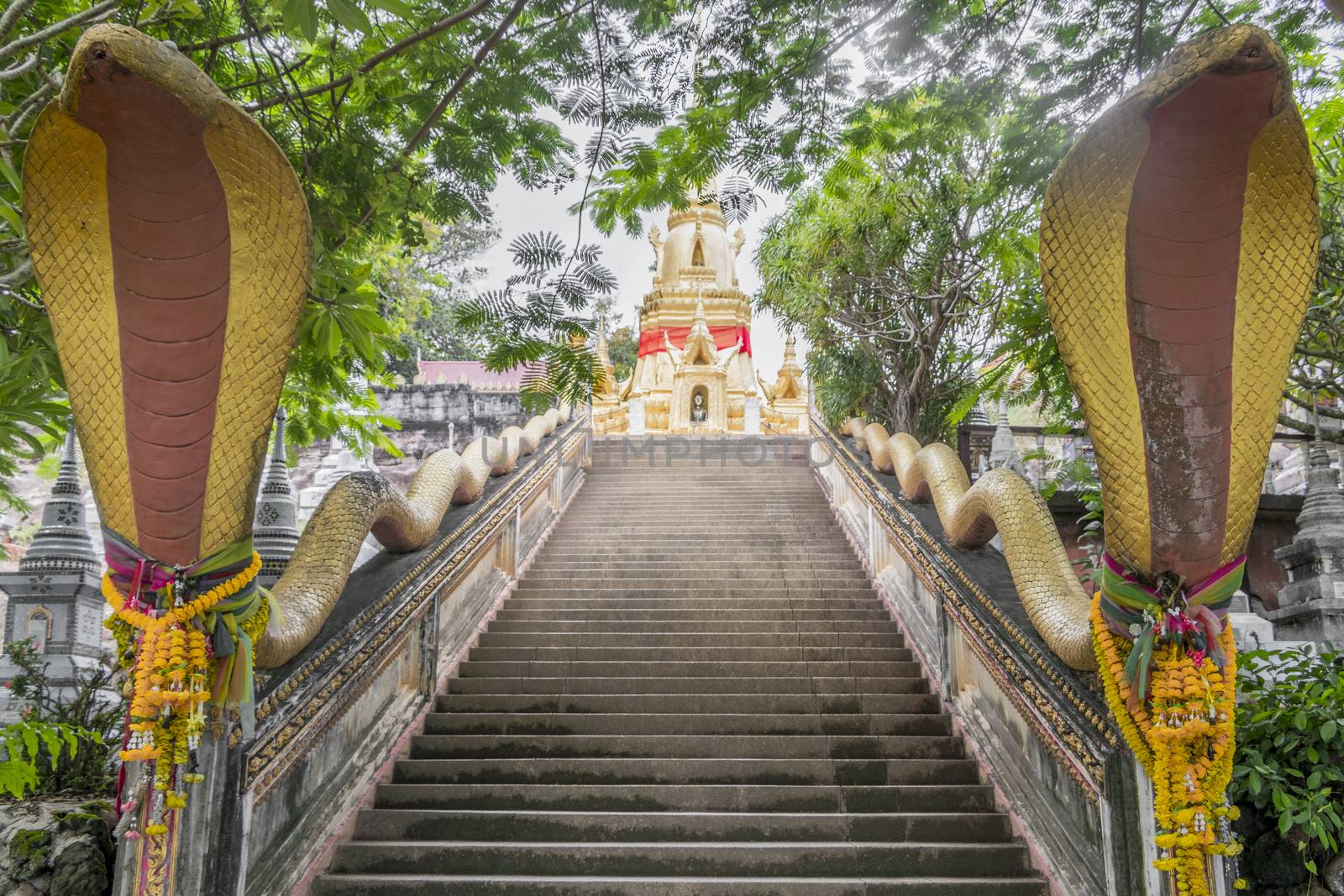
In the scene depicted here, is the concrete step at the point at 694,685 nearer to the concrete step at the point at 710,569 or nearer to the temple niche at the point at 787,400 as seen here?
the concrete step at the point at 710,569

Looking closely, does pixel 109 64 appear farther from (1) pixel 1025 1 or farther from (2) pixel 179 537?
(1) pixel 1025 1

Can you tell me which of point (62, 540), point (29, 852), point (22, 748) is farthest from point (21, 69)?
point (62, 540)

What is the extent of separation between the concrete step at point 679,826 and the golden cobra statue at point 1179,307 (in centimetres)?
188

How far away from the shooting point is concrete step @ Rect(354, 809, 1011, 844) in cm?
411

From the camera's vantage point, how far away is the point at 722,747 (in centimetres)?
478

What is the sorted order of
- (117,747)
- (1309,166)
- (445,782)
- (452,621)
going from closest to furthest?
(1309,166) < (117,747) < (445,782) < (452,621)

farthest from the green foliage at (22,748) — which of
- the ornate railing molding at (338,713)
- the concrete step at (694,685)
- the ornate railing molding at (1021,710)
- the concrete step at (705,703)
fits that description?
the ornate railing molding at (1021,710)

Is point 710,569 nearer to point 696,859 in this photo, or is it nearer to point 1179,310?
point 696,859

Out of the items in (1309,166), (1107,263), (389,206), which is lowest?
(1107,263)

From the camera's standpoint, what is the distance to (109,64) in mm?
2195

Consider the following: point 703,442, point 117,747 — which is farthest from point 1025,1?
point 703,442

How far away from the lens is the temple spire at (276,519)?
5059mm

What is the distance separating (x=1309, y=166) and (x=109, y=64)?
10.6 ft

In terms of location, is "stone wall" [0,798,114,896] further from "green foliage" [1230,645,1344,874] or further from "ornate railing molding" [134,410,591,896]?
"green foliage" [1230,645,1344,874]
